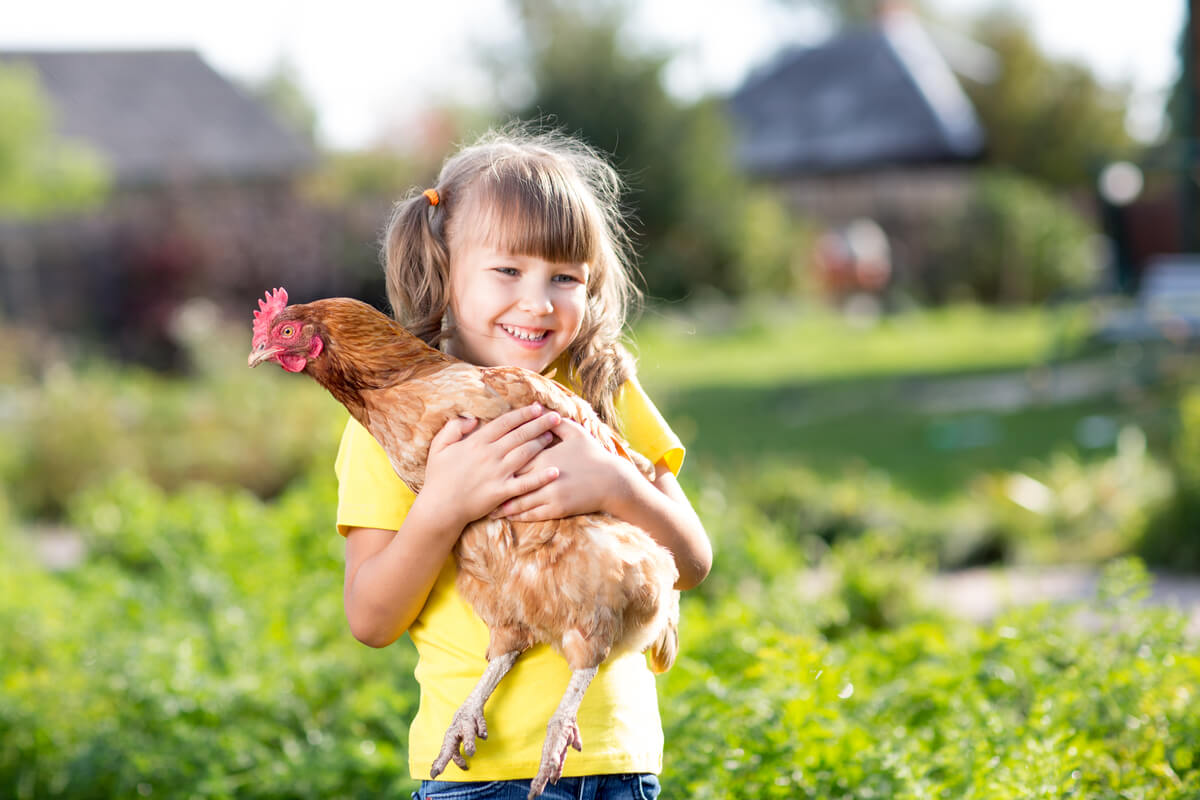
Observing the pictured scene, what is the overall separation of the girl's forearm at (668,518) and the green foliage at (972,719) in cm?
69

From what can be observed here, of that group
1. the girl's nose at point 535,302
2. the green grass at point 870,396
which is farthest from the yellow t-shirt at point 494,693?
the green grass at point 870,396

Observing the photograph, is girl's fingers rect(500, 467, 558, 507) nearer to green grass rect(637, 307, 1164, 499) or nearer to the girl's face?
the girl's face

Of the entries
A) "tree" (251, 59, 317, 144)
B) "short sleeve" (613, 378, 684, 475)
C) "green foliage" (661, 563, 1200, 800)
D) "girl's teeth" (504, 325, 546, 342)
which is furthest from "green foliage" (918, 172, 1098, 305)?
"tree" (251, 59, 317, 144)

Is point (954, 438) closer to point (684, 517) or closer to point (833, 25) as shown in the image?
point (684, 517)

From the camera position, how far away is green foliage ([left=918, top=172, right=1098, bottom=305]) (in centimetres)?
2233

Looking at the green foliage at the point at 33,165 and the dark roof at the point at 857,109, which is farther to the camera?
the dark roof at the point at 857,109

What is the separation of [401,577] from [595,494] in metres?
0.33

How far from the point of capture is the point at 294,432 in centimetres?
848

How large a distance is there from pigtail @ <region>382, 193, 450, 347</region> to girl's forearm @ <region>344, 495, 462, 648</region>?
0.39m

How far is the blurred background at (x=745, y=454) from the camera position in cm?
275

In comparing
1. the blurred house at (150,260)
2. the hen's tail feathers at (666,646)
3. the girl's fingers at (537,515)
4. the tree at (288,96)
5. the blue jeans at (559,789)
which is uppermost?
the girl's fingers at (537,515)

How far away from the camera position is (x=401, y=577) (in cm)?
177

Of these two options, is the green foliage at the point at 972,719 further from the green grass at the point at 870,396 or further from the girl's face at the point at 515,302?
the green grass at the point at 870,396

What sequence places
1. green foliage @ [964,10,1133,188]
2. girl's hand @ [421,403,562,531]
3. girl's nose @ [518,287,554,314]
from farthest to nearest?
green foliage @ [964,10,1133,188], girl's nose @ [518,287,554,314], girl's hand @ [421,403,562,531]
